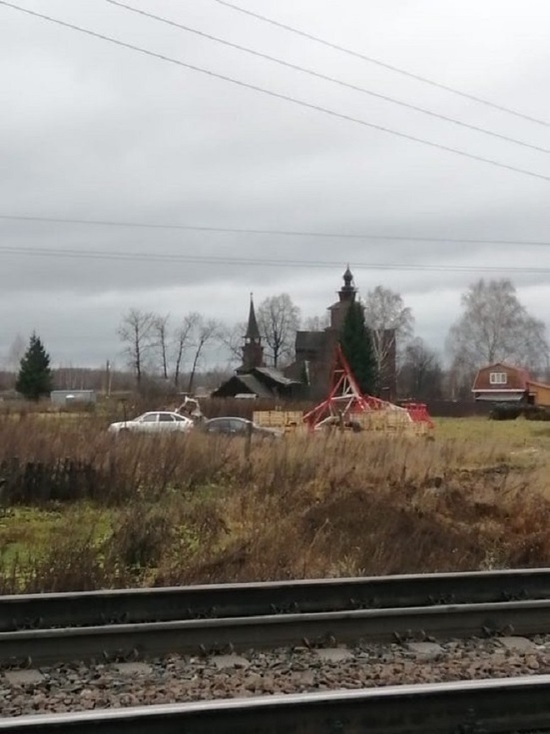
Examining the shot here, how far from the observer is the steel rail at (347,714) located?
4.91 m

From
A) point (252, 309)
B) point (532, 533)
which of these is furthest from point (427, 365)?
point (532, 533)

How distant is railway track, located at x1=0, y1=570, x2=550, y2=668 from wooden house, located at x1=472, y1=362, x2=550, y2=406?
3624 inches

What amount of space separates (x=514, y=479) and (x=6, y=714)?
13.6m

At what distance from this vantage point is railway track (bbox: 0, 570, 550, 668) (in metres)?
7.19

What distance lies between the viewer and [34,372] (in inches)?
3376

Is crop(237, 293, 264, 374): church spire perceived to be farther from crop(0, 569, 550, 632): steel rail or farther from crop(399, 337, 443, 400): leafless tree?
crop(0, 569, 550, 632): steel rail

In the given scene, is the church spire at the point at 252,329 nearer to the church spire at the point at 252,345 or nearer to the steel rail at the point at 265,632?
the church spire at the point at 252,345

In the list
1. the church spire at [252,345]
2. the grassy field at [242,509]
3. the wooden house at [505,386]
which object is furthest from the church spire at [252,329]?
the grassy field at [242,509]

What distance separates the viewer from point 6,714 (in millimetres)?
5836

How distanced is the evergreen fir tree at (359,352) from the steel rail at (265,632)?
7394 centimetres

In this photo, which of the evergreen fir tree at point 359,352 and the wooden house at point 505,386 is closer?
the evergreen fir tree at point 359,352

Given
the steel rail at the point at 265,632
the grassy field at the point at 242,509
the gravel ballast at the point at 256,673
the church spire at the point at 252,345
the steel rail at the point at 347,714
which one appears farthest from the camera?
the church spire at the point at 252,345

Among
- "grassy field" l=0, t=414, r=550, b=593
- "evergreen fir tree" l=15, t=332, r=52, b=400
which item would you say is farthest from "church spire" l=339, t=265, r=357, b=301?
"grassy field" l=0, t=414, r=550, b=593

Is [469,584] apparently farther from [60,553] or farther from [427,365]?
[427,365]
